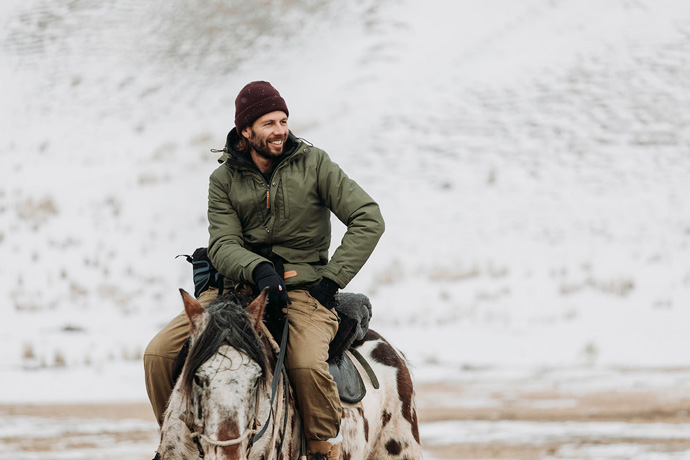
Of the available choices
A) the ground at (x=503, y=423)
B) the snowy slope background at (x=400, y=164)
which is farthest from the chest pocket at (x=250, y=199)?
the snowy slope background at (x=400, y=164)

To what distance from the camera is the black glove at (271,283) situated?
4211 mm

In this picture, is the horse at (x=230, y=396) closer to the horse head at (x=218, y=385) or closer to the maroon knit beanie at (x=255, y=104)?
the horse head at (x=218, y=385)

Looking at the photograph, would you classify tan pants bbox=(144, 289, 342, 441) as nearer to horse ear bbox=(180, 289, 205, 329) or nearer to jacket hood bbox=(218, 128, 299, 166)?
horse ear bbox=(180, 289, 205, 329)

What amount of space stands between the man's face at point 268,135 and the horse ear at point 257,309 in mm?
828

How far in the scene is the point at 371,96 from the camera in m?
31.7

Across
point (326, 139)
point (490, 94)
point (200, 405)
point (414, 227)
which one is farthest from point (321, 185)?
point (490, 94)

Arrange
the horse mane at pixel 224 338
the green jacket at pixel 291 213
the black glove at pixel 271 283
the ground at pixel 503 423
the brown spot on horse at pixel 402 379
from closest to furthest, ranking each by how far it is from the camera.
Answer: the horse mane at pixel 224 338 → the black glove at pixel 271 283 → the green jacket at pixel 291 213 → the brown spot on horse at pixel 402 379 → the ground at pixel 503 423

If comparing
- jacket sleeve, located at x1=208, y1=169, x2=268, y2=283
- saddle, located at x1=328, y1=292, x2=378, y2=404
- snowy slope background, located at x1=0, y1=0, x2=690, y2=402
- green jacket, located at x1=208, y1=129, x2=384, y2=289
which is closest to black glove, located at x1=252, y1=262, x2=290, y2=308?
jacket sleeve, located at x1=208, y1=169, x2=268, y2=283

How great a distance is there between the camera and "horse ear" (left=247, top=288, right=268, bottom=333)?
4098 millimetres

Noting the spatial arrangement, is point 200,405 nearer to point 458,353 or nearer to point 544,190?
point 458,353

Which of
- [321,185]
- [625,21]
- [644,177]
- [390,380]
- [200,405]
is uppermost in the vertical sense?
[321,185]

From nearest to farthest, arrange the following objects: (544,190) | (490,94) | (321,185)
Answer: (321,185)
(544,190)
(490,94)

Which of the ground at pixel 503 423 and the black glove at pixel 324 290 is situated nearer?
the black glove at pixel 324 290

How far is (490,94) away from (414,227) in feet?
29.6
